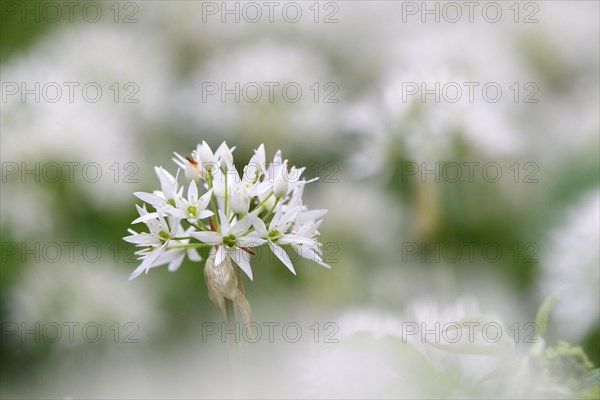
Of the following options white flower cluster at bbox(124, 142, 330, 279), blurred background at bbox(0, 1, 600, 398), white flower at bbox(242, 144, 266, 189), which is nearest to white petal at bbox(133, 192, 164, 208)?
white flower cluster at bbox(124, 142, 330, 279)

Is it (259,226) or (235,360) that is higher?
(259,226)

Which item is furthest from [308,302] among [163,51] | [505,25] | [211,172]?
[505,25]

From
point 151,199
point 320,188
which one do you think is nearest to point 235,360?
point 151,199

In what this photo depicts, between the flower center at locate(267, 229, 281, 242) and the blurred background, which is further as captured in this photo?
the blurred background

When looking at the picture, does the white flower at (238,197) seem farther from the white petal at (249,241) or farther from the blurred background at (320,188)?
the blurred background at (320,188)

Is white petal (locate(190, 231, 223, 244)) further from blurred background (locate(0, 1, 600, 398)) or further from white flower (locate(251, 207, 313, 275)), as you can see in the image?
blurred background (locate(0, 1, 600, 398))

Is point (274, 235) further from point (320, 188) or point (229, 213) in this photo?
point (320, 188)
